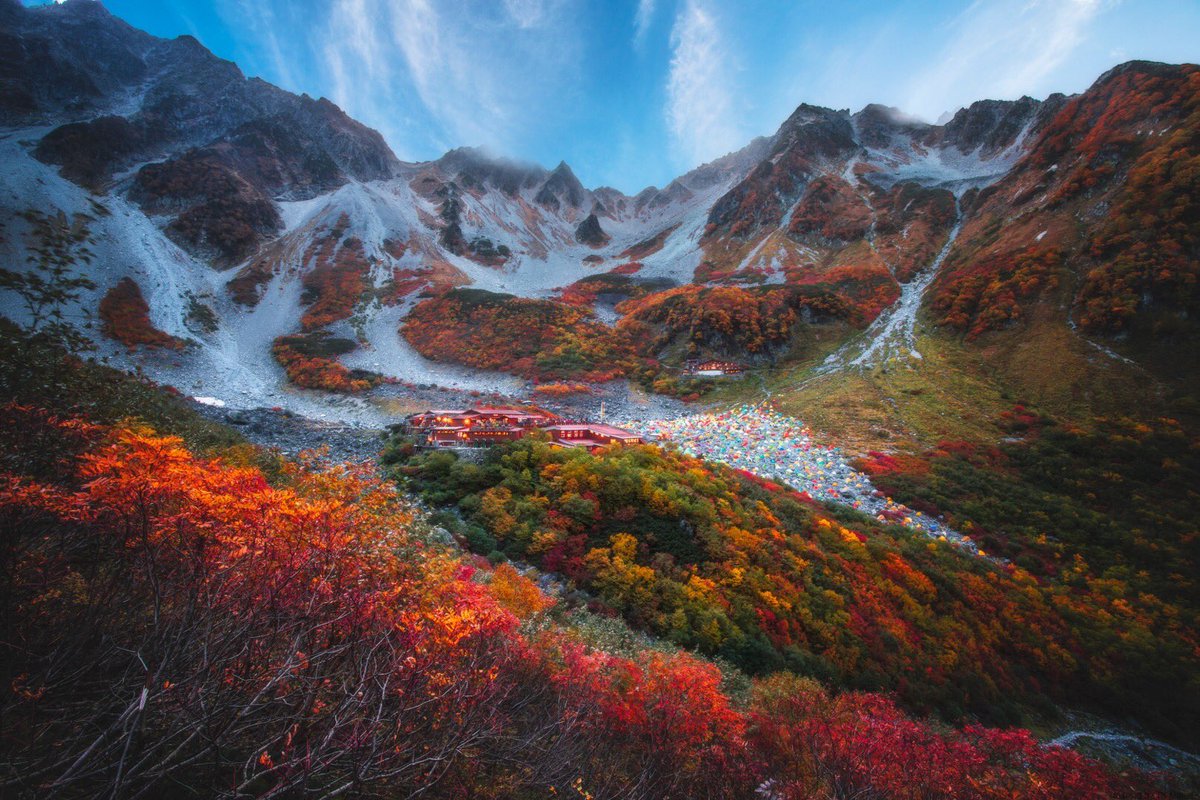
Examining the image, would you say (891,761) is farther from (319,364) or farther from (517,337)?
(517,337)

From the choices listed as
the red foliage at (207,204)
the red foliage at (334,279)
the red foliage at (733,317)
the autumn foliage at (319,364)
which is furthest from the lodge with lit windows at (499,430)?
the red foliage at (207,204)

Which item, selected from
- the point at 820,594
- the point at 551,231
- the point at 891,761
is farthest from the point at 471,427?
the point at 551,231

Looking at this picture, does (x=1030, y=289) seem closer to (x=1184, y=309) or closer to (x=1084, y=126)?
(x=1184, y=309)

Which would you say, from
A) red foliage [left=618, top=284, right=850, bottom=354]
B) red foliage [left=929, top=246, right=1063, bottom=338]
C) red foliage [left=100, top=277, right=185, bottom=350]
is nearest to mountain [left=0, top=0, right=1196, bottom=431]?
red foliage [left=929, top=246, right=1063, bottom=338]

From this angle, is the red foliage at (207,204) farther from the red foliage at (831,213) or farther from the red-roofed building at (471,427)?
the red foliage at (831,213)

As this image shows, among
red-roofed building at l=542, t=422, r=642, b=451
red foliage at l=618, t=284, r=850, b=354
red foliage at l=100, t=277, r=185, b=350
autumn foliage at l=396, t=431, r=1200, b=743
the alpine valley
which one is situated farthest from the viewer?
red foliage at l=618, t=284, r=850, b=354

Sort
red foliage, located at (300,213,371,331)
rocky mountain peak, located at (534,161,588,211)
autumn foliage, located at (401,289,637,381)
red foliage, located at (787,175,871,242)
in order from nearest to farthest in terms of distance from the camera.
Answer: autumn foliage, located at (401,289,637,381), red foliage, located at (300,213,371,331), red foliage, located at (787,175,871,242), rocky mountain peak, located at (534,161,588,211)

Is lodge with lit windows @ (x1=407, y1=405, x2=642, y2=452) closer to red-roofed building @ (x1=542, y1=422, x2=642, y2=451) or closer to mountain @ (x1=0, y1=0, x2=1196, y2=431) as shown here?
red-roofed building @ (x1=542, y1=422, x2=642, y2=451)
